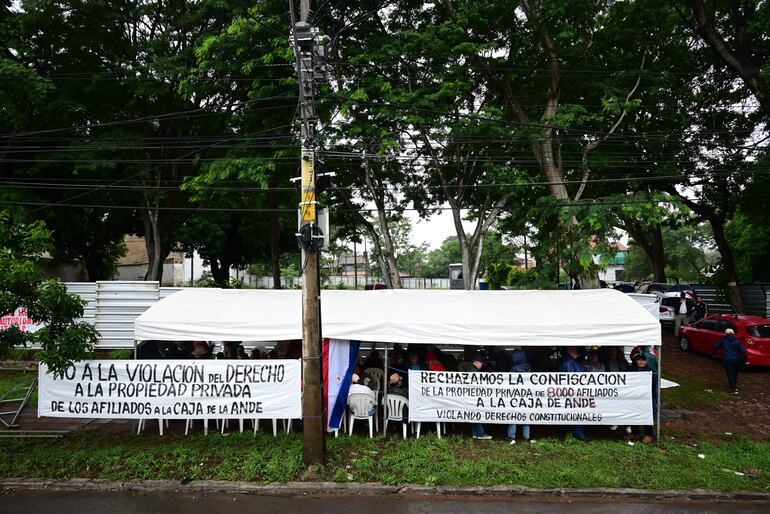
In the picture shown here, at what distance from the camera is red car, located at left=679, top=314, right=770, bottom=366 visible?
1403 cm

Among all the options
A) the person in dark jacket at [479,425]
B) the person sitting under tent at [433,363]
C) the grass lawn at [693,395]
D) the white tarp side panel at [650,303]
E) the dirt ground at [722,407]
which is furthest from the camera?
the white tarp side panel at [650,303]

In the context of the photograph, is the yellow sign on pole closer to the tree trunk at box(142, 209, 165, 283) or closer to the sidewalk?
the sidewalk

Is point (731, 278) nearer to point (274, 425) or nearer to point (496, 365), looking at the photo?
point (496, 365)

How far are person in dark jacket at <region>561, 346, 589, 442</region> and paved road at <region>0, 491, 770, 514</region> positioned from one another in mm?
2179

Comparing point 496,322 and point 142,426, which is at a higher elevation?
point 496,322

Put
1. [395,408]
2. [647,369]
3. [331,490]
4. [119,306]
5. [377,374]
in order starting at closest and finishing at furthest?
[331,490] < [395,408] < [647,369] < [377,374] < [119,306]

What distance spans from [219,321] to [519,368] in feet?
18.8

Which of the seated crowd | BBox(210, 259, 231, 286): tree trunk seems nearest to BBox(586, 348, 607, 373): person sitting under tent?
the seated crowd

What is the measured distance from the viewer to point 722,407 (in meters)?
11.2

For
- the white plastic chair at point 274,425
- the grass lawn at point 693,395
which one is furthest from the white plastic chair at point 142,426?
the grass lawn at point 693,395

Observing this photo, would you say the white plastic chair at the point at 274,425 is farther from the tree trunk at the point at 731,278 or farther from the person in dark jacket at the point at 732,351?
the tree trunk at the point at 731,278

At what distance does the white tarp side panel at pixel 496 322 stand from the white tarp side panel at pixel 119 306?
26.4 ft

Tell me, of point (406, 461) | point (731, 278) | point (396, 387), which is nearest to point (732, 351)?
point (396, 387)

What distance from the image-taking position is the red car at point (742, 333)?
1403 centimetres
